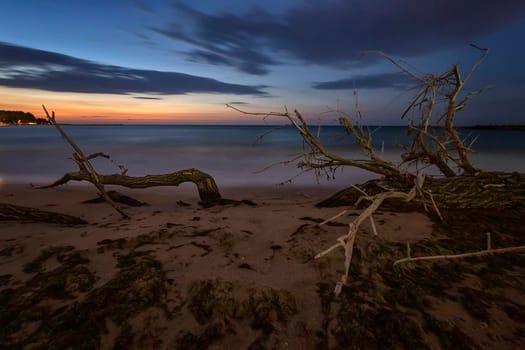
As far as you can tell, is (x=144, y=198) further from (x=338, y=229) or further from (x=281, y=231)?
(x=338, y=229)

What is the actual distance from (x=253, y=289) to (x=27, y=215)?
3493 mm

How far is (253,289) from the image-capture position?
183 cm

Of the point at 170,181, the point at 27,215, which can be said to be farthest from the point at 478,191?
the point at 27,215

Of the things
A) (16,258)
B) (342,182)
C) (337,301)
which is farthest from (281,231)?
(342,182)

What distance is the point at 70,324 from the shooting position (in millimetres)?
1531

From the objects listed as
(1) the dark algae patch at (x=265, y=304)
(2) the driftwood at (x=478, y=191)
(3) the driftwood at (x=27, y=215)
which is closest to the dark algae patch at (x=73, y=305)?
(1) the dark algae patch at (x=265, y=304)

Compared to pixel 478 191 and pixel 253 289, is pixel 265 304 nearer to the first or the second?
pixel 253 289

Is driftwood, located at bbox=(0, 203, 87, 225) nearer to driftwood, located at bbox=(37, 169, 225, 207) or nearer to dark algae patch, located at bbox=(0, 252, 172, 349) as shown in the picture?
driftwood, located at bbox=(37, 169, 225, 207)

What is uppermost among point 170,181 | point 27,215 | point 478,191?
point 478,191

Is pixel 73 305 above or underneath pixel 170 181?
underneath

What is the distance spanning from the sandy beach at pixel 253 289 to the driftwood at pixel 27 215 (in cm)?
34

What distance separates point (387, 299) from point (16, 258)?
317 cm

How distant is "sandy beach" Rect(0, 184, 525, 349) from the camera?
149cm

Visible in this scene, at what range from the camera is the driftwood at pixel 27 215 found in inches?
132
